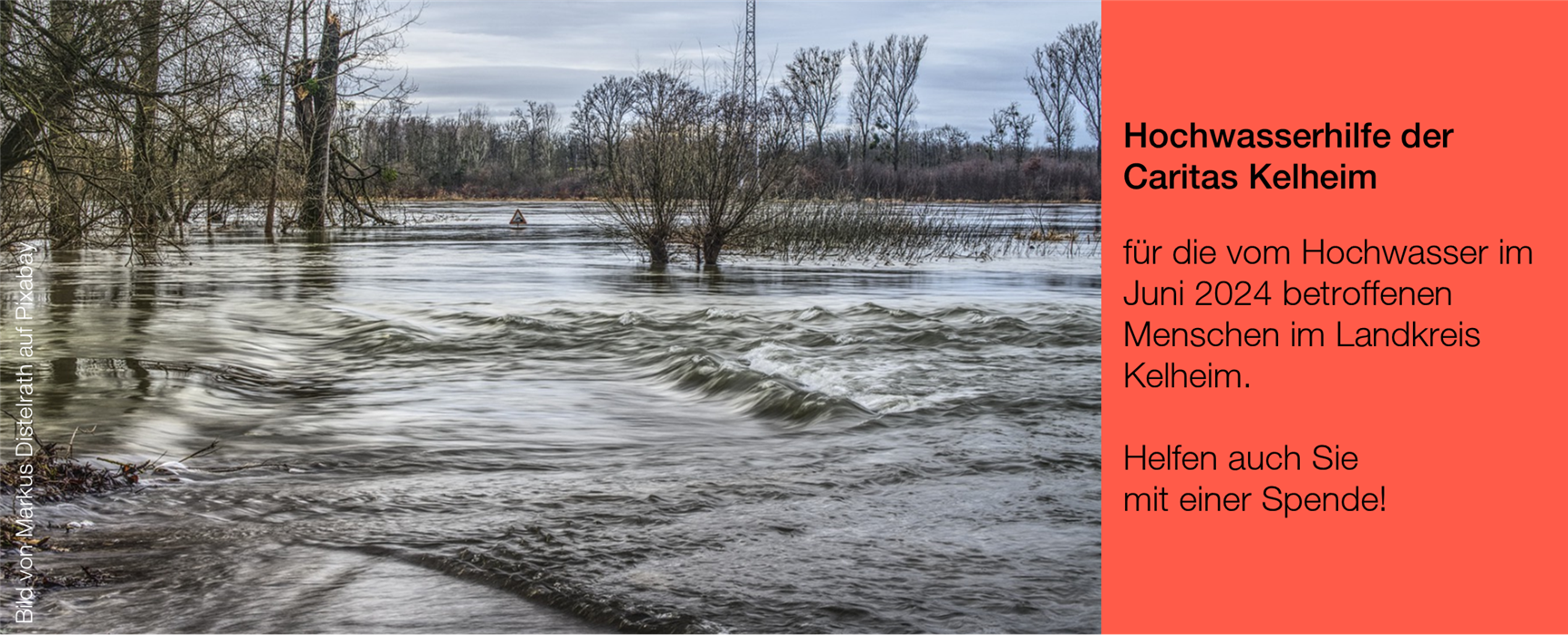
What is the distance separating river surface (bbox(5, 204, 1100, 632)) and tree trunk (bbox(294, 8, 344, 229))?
1981 cm

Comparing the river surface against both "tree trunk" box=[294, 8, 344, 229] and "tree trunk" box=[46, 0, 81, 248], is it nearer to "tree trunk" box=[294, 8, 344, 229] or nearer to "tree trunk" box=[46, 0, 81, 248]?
"tree trunk" box=[46, 0, 81, 248]

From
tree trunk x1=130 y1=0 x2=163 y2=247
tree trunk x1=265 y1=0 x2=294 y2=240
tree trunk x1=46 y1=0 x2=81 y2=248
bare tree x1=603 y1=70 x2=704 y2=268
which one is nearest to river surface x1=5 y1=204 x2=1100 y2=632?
tree trunk x1=46 y1=0 x2=81 y2=248

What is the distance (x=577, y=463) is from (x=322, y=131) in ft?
109

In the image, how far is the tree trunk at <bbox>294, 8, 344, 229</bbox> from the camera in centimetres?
3597

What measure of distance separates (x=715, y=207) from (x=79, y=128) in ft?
40.0

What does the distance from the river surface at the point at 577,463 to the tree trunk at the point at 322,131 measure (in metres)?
19.8

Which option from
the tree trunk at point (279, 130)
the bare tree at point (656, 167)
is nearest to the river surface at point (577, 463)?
the bare tree at point (656, 167)

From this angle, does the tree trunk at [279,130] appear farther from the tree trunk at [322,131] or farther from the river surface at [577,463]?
the river surface at [577,463]

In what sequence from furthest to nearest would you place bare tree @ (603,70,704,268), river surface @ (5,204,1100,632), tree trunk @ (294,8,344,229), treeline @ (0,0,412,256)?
1. tree trunk @ (294,8,344,229)
2. bare tree @ (603,70,704,268)
3. treeline @ (0,0,412,256)
4. river surface @ (5,204,1100,632)

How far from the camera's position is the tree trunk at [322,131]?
35969 millimetres

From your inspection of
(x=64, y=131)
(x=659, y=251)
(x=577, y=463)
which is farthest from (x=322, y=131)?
(x=577, y=463)

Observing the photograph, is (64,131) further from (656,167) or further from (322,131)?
(322,131)

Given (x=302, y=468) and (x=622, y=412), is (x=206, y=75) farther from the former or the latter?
(x=302, y=468)

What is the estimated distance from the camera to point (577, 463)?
25.1 feet
